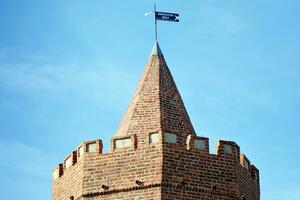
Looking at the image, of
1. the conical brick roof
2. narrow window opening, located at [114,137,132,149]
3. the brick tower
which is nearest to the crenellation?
the brick tower

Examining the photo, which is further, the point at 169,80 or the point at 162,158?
the point at 169,80

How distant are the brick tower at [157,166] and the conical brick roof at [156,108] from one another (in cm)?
3

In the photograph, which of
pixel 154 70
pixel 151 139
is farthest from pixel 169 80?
pixel 151 139

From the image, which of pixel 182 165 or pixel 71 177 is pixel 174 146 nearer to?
pixel 182 165

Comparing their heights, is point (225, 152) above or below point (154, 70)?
below

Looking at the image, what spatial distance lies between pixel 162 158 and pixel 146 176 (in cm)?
71

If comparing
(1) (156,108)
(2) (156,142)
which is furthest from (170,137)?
(1) (156,108)

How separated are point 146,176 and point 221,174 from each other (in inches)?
93.8

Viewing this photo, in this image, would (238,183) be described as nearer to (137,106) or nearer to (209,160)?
(209,160)

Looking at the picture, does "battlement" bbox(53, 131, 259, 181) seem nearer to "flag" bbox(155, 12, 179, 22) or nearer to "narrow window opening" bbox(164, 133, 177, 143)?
"narrow window opening" bbox(164, 133, 177, 143)

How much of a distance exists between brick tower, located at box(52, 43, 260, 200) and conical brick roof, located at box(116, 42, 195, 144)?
0.10 ft

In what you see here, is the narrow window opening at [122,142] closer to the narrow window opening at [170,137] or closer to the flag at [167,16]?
the narrow window opening at [170,137]

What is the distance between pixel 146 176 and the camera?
29.6 metres

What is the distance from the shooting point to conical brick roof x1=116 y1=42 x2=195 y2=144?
3156 cm
